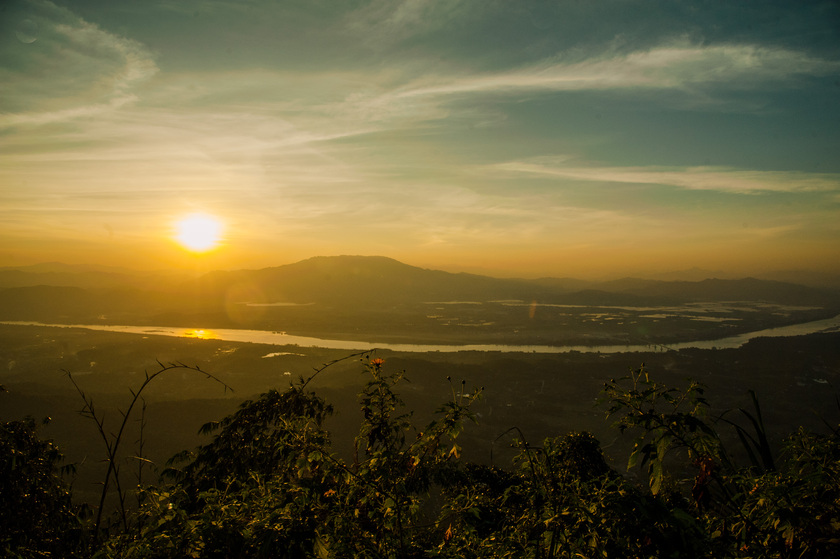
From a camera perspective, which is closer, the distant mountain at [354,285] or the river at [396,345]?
the river at [396,345]

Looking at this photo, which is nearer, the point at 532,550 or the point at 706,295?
the point at 532,550

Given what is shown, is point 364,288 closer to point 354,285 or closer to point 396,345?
point 354,285

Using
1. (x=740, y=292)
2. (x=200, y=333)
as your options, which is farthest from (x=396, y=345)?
(x=740, y=292)

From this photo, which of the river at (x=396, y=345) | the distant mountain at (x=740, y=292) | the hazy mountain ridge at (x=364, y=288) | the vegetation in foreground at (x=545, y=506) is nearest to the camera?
the vegetation in foreground at (x=545, y=506)

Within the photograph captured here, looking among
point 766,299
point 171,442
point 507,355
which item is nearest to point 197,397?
point 171,442

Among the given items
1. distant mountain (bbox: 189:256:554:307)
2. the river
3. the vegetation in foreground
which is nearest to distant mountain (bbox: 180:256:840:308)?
distant mountain (bbox: 189:256:554:307)

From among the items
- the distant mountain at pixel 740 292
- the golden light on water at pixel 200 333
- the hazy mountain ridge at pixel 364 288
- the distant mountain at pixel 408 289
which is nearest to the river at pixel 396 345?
the golden light on water at pixel 200 333

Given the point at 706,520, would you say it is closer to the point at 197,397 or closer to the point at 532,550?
the point at 532,550

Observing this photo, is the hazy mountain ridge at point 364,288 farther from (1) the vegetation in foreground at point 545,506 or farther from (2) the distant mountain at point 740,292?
(1) the vegetation in foreground at point 545,506
